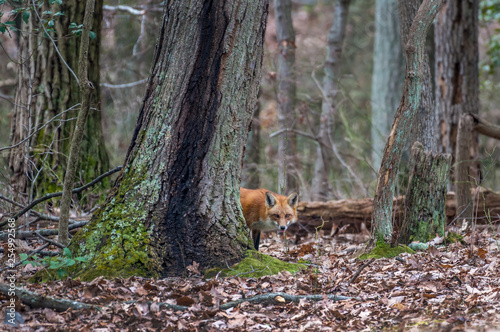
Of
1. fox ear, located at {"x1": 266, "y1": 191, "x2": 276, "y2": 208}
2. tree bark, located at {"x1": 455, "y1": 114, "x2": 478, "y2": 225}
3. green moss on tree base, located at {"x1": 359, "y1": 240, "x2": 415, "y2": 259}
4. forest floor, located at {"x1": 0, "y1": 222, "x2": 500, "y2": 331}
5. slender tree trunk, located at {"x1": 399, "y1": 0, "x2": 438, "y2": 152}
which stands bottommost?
forest floor, located at {"x1": 0, "y1": 222, "x2": 500, "y2": 331}

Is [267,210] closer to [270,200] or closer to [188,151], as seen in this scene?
[270,200]

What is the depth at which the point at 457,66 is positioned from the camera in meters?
10.6

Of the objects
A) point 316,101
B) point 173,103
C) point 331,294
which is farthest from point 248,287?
point 316,101

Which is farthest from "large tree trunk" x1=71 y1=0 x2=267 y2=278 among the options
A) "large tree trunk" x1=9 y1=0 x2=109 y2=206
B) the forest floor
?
Result: "large tree trunk" x1=9 y1=0 x2=109 y2=206

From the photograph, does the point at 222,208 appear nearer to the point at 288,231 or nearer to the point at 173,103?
the point at 173,103

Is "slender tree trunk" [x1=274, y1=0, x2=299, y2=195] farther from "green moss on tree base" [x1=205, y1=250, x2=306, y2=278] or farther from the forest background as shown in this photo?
"green moss on tree base" [x1=205, y1=250, x2=306, y2=278]

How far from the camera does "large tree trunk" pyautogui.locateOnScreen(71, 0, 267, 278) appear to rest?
4.71 metres

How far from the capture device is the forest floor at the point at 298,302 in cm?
376

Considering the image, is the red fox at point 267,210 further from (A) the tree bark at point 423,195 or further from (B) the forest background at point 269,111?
(A) the tree bark at point 423,195

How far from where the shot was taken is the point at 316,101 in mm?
12141

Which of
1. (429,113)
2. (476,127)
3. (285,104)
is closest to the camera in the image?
(429,113)

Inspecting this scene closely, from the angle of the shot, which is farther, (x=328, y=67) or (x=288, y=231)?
(x=328, y=67)

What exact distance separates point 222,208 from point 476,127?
4.88 m

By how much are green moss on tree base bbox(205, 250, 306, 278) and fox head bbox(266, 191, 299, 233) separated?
96.6 inches
